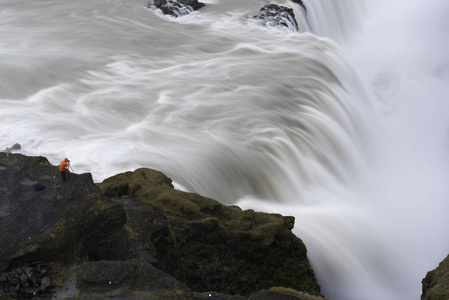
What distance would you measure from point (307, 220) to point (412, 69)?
12.4m

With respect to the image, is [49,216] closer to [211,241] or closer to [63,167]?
[63,167]

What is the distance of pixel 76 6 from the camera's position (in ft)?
61.1

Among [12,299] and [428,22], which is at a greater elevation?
[12,299]

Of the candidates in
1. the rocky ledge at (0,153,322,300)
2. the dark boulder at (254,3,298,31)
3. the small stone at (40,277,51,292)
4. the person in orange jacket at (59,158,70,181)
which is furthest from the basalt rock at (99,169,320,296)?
the dark boulder at (254,3,298,31)

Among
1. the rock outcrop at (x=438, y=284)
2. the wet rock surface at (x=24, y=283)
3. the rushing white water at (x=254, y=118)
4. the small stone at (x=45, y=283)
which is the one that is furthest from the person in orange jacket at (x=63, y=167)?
the rock outcrop at (x=438, y=284)

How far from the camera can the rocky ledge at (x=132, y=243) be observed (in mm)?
5391

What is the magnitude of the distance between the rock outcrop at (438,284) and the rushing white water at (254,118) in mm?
1634

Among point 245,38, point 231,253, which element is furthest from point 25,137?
point 245,38

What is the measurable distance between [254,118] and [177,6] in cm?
783

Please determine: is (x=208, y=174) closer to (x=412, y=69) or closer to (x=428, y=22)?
(x=412, y=69)

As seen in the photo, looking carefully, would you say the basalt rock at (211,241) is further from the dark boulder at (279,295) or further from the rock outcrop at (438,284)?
the rock outcrop at (438,284)

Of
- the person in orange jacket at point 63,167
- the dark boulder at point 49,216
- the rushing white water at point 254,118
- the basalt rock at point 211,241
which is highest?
the person in orange jacket at point 63,167

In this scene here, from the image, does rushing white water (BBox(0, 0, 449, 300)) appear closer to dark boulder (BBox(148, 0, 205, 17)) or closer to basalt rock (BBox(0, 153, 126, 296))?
dark boulder (BBox(148, 0, 205, 17))

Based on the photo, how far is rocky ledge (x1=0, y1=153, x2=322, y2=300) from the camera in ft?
17.7
